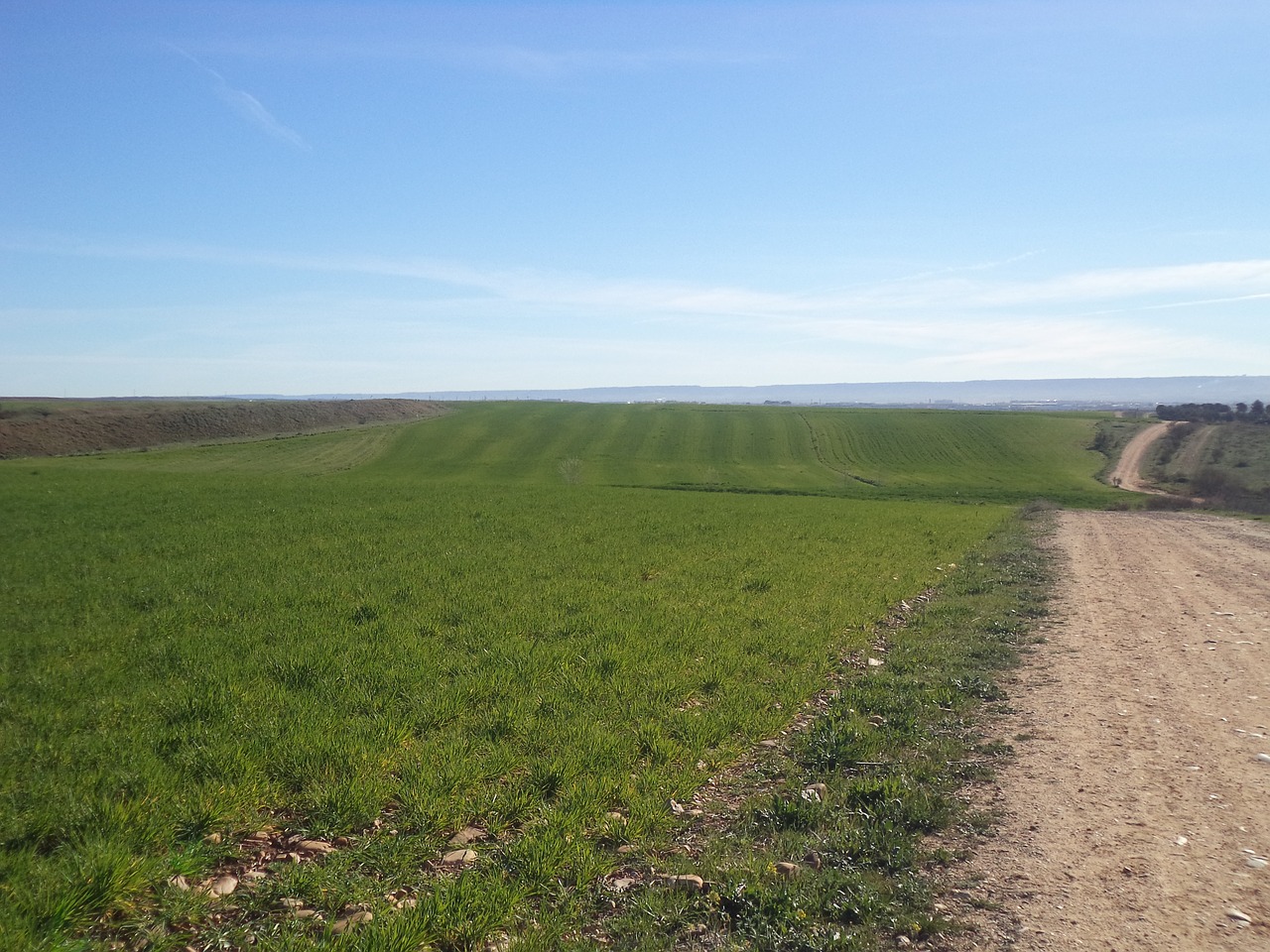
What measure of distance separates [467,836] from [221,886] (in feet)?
5.86

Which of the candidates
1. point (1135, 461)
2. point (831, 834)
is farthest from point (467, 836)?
point (1135, 461)

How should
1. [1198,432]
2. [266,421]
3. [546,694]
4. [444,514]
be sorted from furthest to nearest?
[266,421]
[1198,432]
[444,514]
[546,694]

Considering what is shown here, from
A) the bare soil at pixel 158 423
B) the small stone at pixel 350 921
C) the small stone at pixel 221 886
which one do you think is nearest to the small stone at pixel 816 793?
the small stone at pixel 350 921

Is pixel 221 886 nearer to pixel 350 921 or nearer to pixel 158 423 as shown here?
pixel 350 921

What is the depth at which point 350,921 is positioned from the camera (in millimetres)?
4664

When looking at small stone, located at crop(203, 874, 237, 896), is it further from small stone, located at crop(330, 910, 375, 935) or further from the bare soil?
the bare soil

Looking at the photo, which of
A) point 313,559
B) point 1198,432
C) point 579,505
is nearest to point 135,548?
point 313,559

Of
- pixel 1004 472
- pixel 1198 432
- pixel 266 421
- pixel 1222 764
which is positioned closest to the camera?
pixel 1222 764

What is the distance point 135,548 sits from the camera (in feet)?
54.2

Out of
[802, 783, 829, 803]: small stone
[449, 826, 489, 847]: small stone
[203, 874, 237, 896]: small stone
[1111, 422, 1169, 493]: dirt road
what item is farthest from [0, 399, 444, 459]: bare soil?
[1111, 422, 1169, 493]: dirt road

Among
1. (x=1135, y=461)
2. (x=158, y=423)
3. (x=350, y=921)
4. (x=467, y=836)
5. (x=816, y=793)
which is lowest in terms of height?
(x=1135, y=461)

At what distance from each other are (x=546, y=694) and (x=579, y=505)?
19.4m

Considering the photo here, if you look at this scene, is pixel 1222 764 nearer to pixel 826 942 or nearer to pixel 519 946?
pixel 826 942

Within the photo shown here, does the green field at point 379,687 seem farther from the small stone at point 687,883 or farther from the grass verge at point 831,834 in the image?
the small stone at point 687,883
